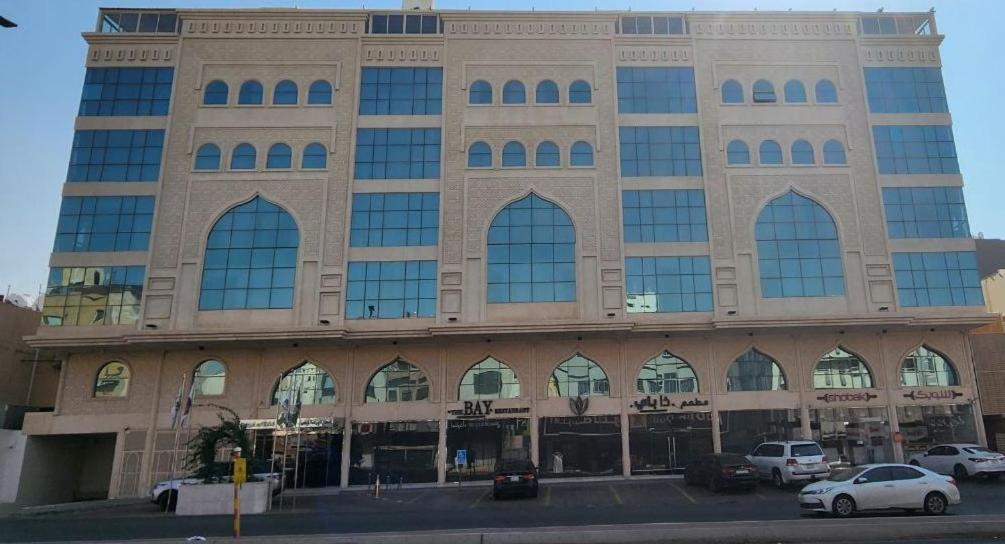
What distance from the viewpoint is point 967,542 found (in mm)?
12086

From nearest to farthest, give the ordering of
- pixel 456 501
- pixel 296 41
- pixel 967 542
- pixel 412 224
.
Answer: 1. pixel 967 542
2. pixel 456 501
3. pixel 412 224
4. pixel 296 41

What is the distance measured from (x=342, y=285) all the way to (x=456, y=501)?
1190 cm

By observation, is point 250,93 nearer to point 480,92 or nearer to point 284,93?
point 284,93

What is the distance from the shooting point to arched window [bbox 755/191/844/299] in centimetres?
3038

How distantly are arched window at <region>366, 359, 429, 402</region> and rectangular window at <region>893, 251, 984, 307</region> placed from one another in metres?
23.2

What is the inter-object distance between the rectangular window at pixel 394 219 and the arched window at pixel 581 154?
23.3ft

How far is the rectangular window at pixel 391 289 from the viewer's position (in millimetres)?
29578

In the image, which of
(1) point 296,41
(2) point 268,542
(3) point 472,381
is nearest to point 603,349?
(3) point 472,381

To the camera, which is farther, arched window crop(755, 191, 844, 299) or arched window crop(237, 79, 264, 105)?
arched window crop(237, 79, 264, 105)

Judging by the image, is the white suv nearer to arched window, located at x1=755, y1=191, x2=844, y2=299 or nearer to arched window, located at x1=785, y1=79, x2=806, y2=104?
arched window, located at x1=755, y1=191, x2=844, y2=299

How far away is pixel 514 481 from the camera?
22.4 metres

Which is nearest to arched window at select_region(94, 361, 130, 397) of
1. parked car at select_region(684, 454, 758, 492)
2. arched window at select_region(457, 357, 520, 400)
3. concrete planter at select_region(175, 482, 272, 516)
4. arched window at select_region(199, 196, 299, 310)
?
arched window at select_region(199, 196, 299, 310)

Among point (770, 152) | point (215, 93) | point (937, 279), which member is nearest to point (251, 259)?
point (215, 93)

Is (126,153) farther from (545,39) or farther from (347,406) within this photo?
(545,39)
